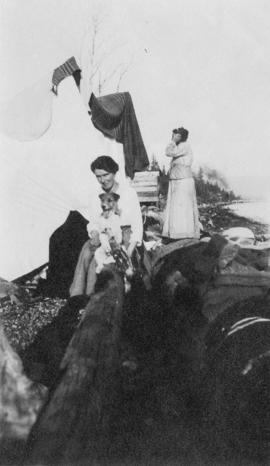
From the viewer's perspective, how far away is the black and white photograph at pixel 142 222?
8.87 feet

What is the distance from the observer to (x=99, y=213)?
449 cm

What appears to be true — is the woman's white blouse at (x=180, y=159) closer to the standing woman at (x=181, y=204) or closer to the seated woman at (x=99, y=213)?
the standing woman at (x=181, y=204)

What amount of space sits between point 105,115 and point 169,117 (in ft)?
2.07

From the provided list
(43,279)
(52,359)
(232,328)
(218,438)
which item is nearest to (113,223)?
(43,279)

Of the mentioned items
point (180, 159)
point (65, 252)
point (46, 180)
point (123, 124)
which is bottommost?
point (65, 252)

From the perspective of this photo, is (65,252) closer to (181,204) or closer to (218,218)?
(181,204)

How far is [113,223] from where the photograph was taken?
4.47 metres

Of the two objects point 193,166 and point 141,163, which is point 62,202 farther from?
point 193,166

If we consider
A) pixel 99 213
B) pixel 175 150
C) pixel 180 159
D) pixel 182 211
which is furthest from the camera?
pixel 182 211

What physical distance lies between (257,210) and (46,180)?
2.01 meters

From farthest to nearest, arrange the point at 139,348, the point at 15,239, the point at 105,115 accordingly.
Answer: the point at 105,115 → the point at 15,239 → the point at 139,348

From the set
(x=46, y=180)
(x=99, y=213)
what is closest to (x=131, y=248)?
(x=99, y=213)

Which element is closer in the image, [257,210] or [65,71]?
[65,71]

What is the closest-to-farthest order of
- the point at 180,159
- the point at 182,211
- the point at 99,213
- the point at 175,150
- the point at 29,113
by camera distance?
the point at 29,113 → the point at 99,213 → the point at 175,150 → the point at 180,159 → the point at 182,211
